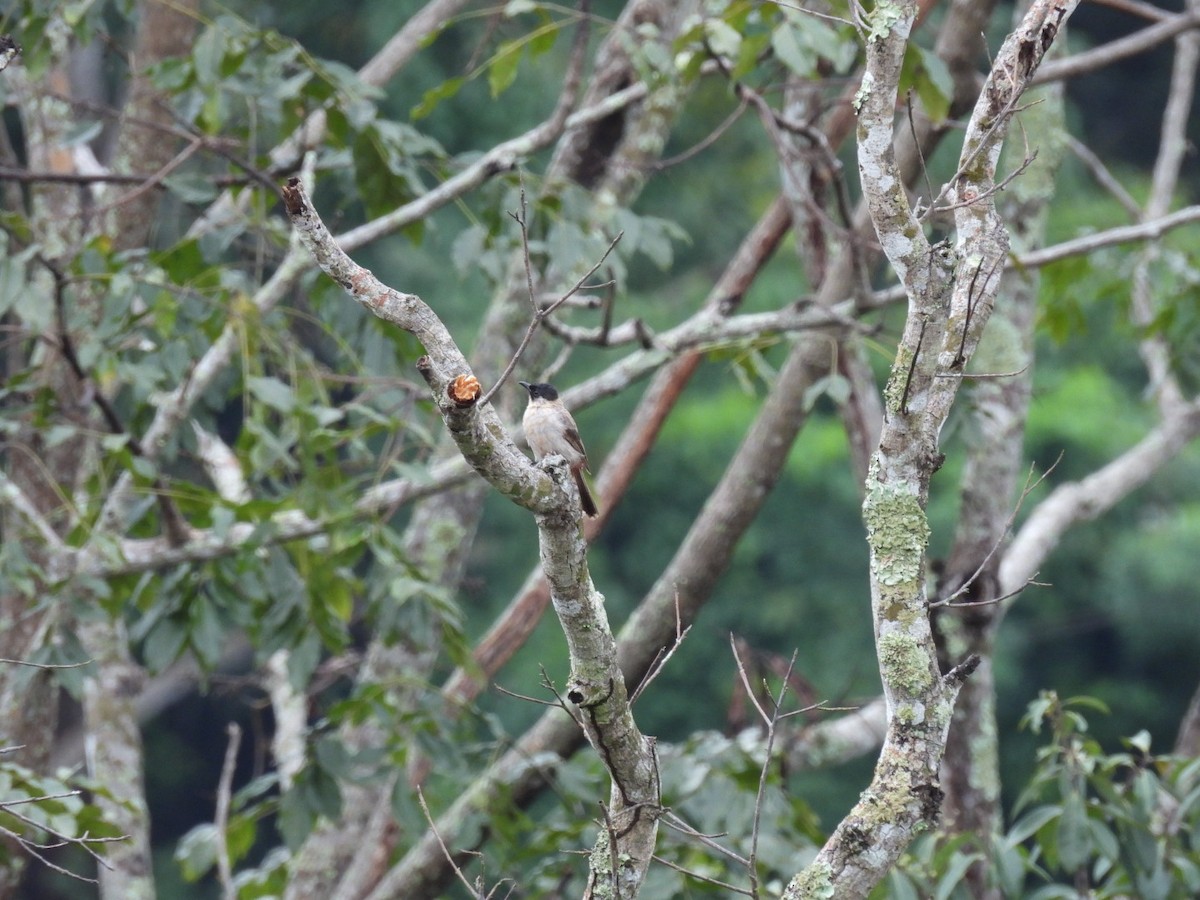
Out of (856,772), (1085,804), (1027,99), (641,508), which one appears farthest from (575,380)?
(1085,804)

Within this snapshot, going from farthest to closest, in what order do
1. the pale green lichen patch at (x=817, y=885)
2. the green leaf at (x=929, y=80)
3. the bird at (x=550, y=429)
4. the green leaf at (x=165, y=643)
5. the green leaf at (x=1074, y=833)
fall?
the bird at (x=550, y=429) < the green leaf at (x=165, y=643) < the green leaf at (x=929, y=80) < the green leaf at (x=1074, y=833) < the pale green lichen patch at (x=817, y=885)

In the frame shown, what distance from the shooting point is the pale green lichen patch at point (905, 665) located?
204 centimetres

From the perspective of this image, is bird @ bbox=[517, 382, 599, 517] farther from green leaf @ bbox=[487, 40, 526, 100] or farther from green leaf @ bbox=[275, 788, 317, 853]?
green leaf @ bbox=[275, 788, 317, 853]

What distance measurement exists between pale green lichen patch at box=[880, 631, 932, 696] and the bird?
1711 millimetres

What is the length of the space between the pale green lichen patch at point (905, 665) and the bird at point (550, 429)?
1.71 m

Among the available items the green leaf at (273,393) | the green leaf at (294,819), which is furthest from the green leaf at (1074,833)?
the green leaf at (273,393)

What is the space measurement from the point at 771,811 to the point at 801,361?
1390mm

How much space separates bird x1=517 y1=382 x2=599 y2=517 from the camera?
3750 mm

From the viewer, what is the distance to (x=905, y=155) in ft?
13.6

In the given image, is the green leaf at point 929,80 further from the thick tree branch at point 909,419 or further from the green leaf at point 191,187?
the green leaf at point 191,187

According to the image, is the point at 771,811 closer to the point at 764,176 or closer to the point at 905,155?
the point at 905,155

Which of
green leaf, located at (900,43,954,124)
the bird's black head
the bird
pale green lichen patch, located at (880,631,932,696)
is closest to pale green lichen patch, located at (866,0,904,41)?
pale green lichen patch, located at (880,631,932,696)

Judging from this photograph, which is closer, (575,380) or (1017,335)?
(1017,335)

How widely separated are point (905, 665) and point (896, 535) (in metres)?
0.19
